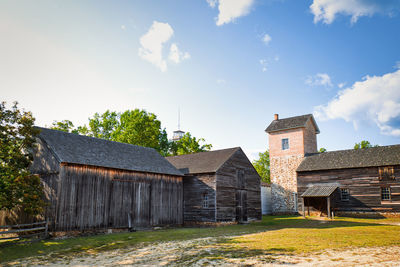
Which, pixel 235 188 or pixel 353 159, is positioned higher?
pixel 353 159

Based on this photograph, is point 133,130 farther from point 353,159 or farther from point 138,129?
point 353,159

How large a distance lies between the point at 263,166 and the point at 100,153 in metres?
60.8

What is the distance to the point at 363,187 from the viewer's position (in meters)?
31.2

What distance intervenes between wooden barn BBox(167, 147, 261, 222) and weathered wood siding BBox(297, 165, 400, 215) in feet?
26.9

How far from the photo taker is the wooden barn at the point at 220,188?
27.5 metres

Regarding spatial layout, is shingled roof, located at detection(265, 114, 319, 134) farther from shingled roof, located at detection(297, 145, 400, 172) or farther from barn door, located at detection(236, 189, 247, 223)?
barn door, located at detection(236, 189, 247, 223)

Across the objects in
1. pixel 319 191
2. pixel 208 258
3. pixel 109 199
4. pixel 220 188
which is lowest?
pixel 208 258

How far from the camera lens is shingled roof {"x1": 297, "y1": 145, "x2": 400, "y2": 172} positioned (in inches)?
1209

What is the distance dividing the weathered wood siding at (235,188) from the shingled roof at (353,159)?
7.11 metres

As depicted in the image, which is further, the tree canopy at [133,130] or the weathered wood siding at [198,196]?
the tree canopy at [133,130]

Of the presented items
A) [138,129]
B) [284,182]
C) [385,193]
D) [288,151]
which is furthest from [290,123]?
[138,129]

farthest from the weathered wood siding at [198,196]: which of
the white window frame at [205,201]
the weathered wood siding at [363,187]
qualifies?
the weathered wood siding at [363,187]

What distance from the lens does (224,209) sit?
27.8 metres

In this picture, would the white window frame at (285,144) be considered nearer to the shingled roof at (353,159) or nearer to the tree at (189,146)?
the shingled roof at (353,159)
